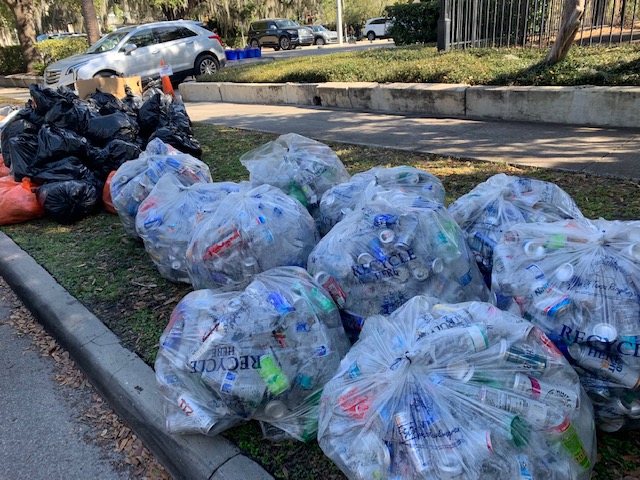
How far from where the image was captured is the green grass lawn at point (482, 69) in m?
6.75

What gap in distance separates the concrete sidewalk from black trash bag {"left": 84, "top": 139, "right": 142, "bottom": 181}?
8.72ft

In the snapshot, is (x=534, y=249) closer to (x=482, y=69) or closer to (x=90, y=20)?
(x=482, y=69)

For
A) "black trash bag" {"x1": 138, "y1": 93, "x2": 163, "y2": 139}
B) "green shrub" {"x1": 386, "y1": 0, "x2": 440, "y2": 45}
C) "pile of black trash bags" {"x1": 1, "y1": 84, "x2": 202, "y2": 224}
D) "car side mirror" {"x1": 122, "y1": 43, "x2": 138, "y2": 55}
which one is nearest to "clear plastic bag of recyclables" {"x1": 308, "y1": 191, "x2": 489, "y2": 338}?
"pile of black trash bags" {"x1": 1, "y1": 84, "x2": 202, "y2": 224}

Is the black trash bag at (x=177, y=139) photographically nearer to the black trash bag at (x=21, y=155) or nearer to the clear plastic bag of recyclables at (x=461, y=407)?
the black trash bag at (x=21, y=155)

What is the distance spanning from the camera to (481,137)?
638cm

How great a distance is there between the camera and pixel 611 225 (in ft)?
7.19

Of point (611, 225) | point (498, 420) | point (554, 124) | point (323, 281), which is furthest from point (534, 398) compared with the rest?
point (554, 124)

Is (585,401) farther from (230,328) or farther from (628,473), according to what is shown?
(230,328)

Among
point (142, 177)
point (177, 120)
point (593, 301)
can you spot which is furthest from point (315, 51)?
point (593, 301)

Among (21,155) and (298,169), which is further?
(21,155)

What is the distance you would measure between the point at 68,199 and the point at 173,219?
2.16 m

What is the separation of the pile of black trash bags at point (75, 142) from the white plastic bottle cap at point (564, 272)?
15.2 feet

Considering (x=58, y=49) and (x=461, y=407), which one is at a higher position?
(x=58, y=49)

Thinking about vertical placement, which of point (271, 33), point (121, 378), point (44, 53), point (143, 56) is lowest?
point (121, 378)
